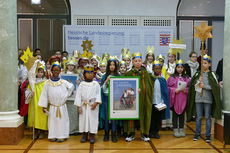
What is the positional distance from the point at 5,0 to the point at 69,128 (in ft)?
8.73

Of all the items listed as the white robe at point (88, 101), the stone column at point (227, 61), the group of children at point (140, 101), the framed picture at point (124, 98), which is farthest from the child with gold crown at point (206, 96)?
the white robe at point (88, 101)

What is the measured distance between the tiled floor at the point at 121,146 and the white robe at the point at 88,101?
0.32m

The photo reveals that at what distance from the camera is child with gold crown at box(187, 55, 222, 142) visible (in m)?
4.87

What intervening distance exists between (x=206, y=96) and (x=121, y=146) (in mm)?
1782

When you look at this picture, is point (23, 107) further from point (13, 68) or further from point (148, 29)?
point (148, 29)

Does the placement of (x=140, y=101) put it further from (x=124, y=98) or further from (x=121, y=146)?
(x=121, y=146)

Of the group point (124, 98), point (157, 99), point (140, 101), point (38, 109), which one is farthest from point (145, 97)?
point (38, 109)

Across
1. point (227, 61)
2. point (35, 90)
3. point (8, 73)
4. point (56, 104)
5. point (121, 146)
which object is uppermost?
point (227, 61)

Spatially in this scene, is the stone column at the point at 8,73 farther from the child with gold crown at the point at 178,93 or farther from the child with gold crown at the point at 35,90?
the child with gold crown at the point at 178,93

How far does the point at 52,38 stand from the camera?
32.2 ft

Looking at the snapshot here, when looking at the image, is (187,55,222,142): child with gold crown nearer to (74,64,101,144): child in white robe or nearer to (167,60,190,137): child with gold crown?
(167,60,190,137): child with gold crown

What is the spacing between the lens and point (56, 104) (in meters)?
4.97

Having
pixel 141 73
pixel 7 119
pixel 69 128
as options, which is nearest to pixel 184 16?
pixel 141 73

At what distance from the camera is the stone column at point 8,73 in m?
4.72
